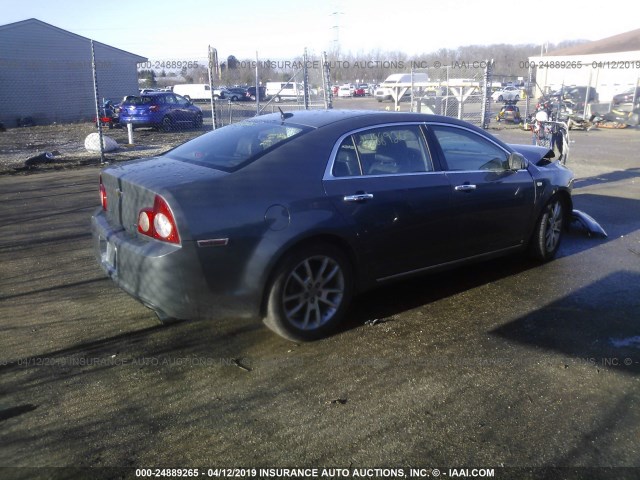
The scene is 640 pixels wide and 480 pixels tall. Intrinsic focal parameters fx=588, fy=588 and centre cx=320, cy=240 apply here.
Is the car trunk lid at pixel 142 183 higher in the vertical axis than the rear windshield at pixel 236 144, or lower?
lower

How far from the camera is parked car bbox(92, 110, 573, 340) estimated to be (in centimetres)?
380

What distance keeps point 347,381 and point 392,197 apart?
154cm

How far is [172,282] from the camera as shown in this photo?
3734mm

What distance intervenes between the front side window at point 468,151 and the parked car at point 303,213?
0.01 meters

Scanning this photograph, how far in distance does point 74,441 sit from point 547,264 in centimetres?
488

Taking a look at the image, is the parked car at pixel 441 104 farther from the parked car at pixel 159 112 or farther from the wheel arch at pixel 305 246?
the wheel arch at pixel 305 246

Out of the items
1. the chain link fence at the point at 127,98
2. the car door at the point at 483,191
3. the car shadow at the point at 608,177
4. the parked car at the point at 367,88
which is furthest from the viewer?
the parked car at the point at 367,88

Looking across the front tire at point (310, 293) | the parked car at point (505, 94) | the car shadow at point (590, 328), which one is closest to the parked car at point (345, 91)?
the parked car at point (505, 94)

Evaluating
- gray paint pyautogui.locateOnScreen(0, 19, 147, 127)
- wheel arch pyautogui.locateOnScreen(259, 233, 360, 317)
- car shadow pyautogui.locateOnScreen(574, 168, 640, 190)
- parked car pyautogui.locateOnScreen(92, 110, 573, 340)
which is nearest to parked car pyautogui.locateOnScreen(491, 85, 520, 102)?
gray paint pyautogui.locateOnScreen(0, 19, 147, 127)

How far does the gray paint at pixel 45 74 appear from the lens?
27.5 meters

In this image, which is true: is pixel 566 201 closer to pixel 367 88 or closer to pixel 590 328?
pixel 590 328

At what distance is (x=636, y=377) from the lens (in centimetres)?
387

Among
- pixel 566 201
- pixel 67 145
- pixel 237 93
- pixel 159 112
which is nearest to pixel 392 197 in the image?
pixel 566 201

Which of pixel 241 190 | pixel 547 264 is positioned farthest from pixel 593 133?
pixel 241 190
